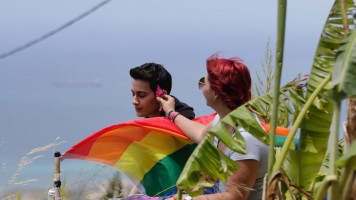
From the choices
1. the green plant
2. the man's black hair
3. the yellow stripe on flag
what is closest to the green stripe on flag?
the yellow stripe on flag

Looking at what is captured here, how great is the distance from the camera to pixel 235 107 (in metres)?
2.98

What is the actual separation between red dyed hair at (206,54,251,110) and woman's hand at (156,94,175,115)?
521 millimetres

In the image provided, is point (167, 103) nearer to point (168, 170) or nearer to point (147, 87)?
point (147, 87)

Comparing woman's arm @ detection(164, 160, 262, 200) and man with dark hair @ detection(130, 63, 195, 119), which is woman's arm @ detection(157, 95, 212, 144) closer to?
man with dark hair @ detection(130, 63, 195, 119)

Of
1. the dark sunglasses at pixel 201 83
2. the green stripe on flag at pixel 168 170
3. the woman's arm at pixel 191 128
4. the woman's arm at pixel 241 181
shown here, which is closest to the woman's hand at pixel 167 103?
the woman's arm at pixel 191 128

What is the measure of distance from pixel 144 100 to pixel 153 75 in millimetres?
176

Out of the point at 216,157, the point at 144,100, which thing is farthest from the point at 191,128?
the point at 216,157

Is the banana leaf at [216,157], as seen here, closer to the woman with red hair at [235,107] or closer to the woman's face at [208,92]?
the woman with red hair at [235,107]

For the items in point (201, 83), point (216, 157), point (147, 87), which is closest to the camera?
point (216, 157)

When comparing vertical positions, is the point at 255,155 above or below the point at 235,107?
below

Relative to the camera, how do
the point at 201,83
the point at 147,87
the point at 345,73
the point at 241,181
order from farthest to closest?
the point at 147,87
the point at 201,83
the point at 241,181
the point at 345,73

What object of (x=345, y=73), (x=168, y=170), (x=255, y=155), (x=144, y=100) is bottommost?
(x=168, y=170)

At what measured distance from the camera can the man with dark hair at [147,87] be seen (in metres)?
3.65

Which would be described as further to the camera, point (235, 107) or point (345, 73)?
point (235, 107)
